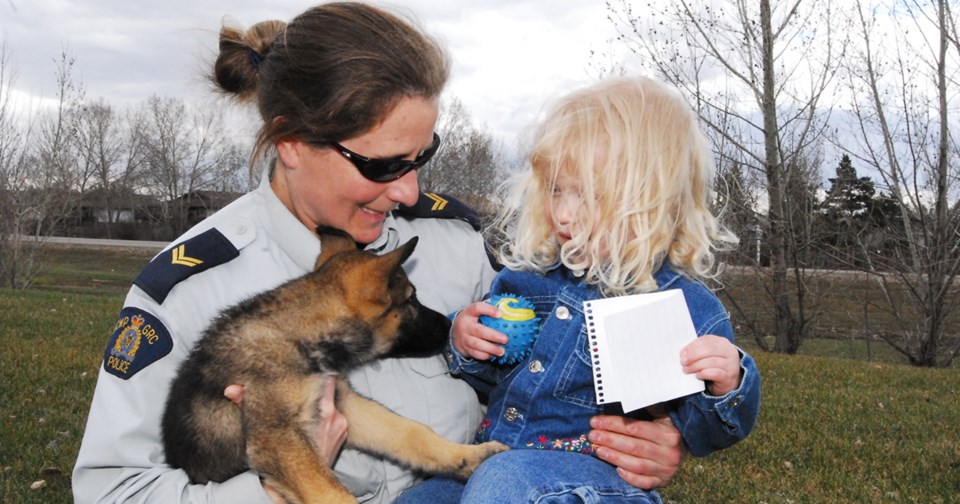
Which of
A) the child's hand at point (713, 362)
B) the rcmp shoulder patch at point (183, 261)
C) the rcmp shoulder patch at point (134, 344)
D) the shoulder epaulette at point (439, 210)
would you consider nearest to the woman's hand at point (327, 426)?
the rcmp shoulder patch at point (134, 344)

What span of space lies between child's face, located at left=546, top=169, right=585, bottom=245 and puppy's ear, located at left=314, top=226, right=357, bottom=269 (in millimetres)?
887

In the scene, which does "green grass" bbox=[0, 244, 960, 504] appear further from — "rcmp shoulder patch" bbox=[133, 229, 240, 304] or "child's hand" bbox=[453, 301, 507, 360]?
"child's hand" bbox=[453, 301, 507, 360]

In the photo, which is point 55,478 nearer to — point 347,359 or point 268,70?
point 347,359

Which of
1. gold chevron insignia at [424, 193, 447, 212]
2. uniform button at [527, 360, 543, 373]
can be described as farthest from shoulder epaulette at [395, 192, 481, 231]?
uniform button at [527, 360, 543, 373]

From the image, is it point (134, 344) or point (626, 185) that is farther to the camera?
point (626, 185)

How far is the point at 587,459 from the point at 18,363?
8270 mm

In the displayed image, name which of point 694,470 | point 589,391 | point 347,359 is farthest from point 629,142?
point 694,470

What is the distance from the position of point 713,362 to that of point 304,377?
59.3 inches

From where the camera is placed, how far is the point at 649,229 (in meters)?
2.95

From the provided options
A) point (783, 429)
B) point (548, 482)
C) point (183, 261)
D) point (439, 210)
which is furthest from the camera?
point (783, 429)

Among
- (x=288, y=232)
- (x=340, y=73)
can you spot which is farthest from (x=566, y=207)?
(x=288, y=232)

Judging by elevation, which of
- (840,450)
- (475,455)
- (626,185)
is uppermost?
(626,185)

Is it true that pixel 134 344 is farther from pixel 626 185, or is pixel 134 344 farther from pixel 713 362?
pixel 713 362

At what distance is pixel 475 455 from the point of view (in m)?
3.16
